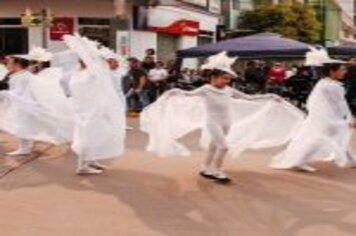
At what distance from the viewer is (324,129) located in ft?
37.6

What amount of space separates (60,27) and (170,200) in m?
22.0

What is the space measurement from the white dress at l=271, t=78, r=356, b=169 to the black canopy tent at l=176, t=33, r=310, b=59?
10944mm

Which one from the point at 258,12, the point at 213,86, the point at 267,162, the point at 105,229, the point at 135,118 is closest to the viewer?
the point at 105,229

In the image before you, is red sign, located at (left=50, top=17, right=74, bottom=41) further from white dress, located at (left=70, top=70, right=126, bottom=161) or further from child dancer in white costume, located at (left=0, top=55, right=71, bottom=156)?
white dress, located at (left=70, top=70, right=126, bottom=161)

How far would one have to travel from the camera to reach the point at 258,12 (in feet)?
165

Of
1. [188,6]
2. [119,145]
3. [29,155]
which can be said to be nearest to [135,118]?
[29,155]

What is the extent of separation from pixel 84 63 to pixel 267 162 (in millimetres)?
2767

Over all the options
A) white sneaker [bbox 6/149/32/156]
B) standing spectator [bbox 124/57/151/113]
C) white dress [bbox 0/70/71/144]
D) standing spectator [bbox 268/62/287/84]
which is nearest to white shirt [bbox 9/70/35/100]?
white dress [bbox 0/70/71/144]

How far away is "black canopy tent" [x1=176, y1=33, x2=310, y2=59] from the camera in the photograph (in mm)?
22719

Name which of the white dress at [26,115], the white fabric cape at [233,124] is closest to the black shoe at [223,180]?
the white fabric cape at [233,124]

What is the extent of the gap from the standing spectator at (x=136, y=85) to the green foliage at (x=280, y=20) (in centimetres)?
2737

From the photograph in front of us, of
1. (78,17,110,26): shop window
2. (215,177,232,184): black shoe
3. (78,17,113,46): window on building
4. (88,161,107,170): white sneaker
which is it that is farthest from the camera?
(78,17,110,26): shop window

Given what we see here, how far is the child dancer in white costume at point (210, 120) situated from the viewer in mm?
10594

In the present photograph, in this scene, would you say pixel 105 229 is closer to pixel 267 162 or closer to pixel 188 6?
pixel 267 162
